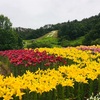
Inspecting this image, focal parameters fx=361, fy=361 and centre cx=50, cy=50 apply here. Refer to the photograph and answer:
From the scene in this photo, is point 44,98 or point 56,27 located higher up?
point 56,27

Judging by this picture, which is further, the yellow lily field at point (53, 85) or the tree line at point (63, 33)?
the tree line at point (63, 33)

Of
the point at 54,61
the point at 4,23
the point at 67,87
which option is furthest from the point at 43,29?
the point at 67,87

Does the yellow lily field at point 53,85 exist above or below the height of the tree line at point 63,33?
below

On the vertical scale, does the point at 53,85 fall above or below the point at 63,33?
below

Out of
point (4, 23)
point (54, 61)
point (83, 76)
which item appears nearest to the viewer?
Answer: point (83, 76)

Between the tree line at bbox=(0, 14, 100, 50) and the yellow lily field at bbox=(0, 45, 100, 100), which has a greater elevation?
the tree line at bbox=(0, 14, 100, 50)

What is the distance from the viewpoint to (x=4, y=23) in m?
81.1

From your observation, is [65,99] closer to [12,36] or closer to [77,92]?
[77,92]

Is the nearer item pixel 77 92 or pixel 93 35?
pixel 77 92

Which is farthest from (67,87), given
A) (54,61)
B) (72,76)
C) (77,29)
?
(77,29)

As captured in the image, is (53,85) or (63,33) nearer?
(53,85)

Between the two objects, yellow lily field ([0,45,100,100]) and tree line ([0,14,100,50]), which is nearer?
yellow lily field ([0,45,100,100])

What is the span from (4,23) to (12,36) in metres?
17.6

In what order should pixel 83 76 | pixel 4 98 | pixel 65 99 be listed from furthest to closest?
pixel 83 76
pixel 65 99
pixel 4 98
